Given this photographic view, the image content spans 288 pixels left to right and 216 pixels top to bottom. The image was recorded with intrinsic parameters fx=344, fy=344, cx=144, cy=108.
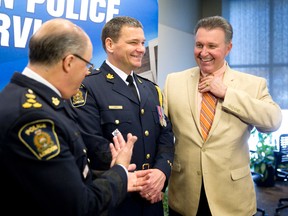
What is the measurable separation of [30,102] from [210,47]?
112 centimetres

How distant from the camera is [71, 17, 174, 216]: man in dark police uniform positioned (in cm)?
165

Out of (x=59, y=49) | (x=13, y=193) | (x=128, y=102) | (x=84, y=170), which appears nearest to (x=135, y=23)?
(x=128, y=102)

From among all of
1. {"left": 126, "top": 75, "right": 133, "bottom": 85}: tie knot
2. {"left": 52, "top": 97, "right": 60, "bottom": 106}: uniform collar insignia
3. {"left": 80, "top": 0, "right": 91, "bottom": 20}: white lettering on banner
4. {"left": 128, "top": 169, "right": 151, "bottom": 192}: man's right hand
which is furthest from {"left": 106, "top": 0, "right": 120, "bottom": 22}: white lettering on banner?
{"left": 52, "top": 97, "right": 60, "bottom": 106}: uniform collar insignia

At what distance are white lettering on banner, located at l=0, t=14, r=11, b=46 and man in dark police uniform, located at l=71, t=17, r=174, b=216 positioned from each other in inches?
34.3

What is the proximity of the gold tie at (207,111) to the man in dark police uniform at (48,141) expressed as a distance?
72cm

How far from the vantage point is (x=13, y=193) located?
0.98 m

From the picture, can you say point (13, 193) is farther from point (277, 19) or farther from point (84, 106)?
point (277, 19)

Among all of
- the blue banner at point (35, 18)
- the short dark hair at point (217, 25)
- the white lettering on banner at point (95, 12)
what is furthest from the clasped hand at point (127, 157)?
the white lettering on banner at point (95, 12)

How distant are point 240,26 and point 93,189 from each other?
5.23m

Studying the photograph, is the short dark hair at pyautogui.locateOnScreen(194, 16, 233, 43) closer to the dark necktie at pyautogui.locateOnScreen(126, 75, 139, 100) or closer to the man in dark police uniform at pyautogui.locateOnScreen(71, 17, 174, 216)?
the man in dark police uniform at pyautogui.locateOnScreen(71, 17, 174, 216)

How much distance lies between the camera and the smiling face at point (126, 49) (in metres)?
1.79

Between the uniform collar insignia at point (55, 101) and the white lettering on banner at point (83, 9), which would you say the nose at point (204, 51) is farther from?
the white lettering on banner at point (83, 9)

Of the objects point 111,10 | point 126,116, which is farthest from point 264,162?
point 126,116

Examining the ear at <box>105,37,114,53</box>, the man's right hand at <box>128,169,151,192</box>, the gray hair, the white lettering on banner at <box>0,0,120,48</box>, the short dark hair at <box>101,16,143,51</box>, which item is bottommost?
the man's right hand at <box>128,169,151,192</box>
